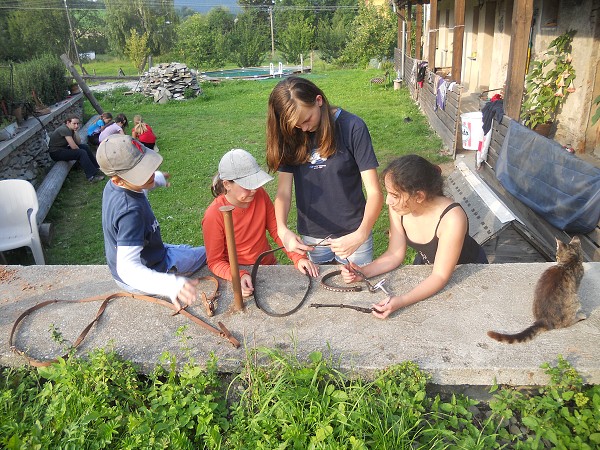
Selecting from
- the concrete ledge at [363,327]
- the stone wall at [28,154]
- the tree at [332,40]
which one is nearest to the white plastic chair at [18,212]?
the stone wall at [28,154]

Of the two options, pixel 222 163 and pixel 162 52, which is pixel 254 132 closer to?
pixel 222 163

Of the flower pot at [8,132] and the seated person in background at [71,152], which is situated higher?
the flower pot at [8,132]

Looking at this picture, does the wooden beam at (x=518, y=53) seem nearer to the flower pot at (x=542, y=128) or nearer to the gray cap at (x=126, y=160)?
the flower pot at (x=542, y=128)

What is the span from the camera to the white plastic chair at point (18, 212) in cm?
539

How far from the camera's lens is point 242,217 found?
2887 mm

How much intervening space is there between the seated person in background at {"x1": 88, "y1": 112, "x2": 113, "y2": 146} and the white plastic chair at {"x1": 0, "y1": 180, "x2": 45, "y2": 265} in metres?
6.34

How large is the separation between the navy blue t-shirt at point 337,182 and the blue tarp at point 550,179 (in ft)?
9.04

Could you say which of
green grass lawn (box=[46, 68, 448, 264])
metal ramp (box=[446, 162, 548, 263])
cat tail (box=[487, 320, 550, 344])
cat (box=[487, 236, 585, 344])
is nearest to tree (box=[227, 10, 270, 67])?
green grass lawn (box=[46, 68, 448, 264])

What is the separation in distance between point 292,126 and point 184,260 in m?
1.11

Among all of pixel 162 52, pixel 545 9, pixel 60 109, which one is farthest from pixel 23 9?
pixel 545 9

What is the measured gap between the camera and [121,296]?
267 cm

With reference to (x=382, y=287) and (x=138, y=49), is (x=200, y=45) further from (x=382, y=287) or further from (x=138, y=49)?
(x=382, y=287)

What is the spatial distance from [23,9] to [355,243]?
160ft

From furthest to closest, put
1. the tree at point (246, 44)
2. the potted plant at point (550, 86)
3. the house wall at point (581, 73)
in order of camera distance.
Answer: the tree at point (246, 44) → the potted plant at point (550, 86) → the house wall at point (581, 73)
